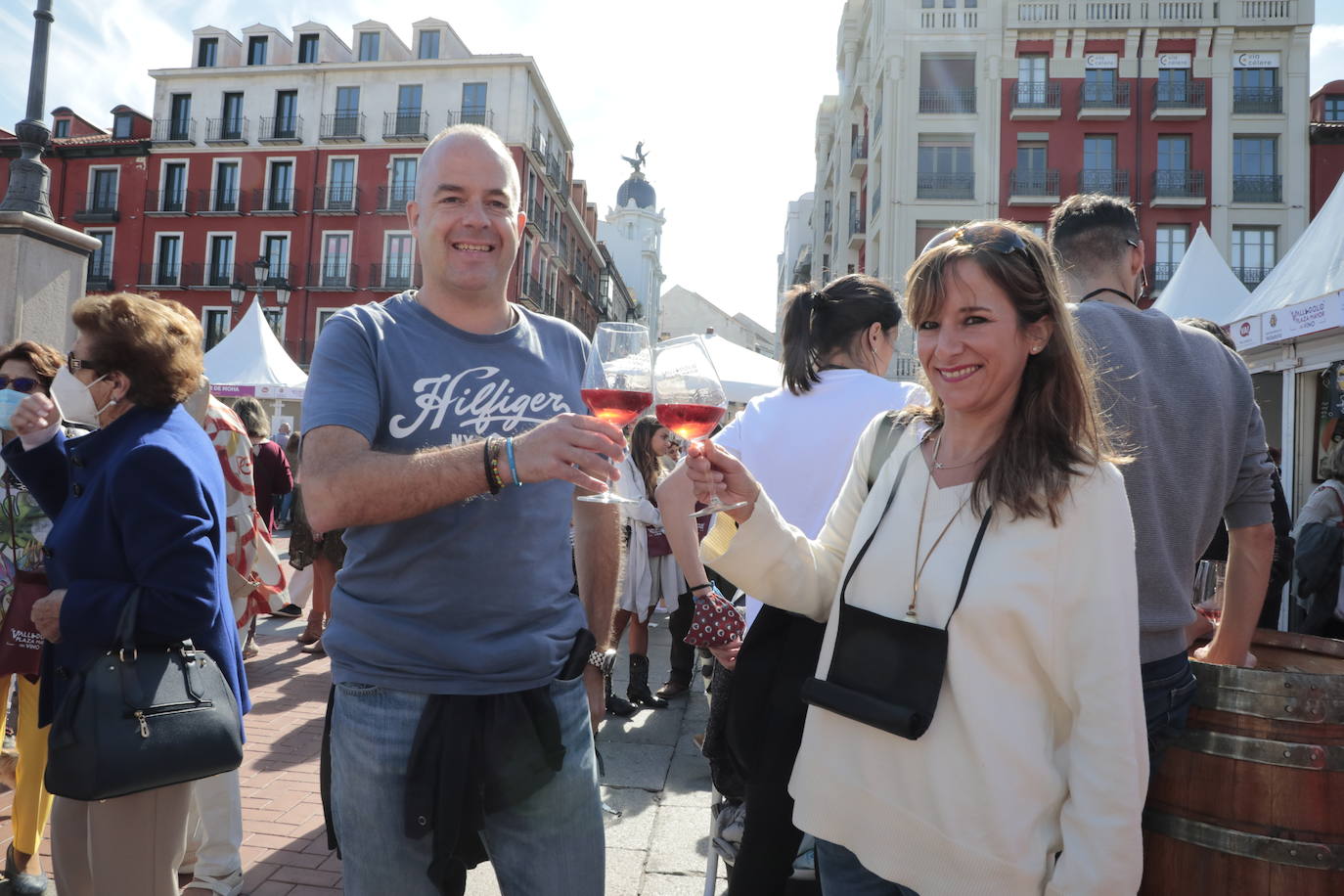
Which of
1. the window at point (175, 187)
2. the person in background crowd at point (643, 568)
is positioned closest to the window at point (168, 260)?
the window at point (175, 187)

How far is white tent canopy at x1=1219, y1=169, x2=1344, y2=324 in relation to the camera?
650 cm

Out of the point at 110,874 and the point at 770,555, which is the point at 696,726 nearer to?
the point at 110,874

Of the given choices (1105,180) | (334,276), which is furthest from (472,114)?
(1105,180)

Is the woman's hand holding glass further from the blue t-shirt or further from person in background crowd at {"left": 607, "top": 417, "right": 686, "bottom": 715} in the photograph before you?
person in background crowd at {"left": 607, "top": 417, "right": 686, "bottom": 715}

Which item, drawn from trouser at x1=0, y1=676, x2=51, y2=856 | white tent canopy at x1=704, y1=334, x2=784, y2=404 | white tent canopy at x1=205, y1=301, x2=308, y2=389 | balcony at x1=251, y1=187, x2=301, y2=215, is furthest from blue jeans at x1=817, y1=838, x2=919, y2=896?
balcony at x1=251, y1=187, x2=301, y2=215

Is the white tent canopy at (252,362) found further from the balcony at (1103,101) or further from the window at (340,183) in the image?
the balcony at (1103,101)

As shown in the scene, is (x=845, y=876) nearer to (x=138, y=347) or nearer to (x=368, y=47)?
(x=138, y=347)

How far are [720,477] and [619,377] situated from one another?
0.82 ft

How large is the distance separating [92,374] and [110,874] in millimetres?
1304

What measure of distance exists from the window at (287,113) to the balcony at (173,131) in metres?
3.49

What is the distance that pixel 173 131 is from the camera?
114ft

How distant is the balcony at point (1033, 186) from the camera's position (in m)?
26.5

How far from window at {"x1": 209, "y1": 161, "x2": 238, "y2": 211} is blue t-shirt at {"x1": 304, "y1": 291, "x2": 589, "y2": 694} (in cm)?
3797

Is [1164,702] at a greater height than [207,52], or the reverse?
[207,52]
